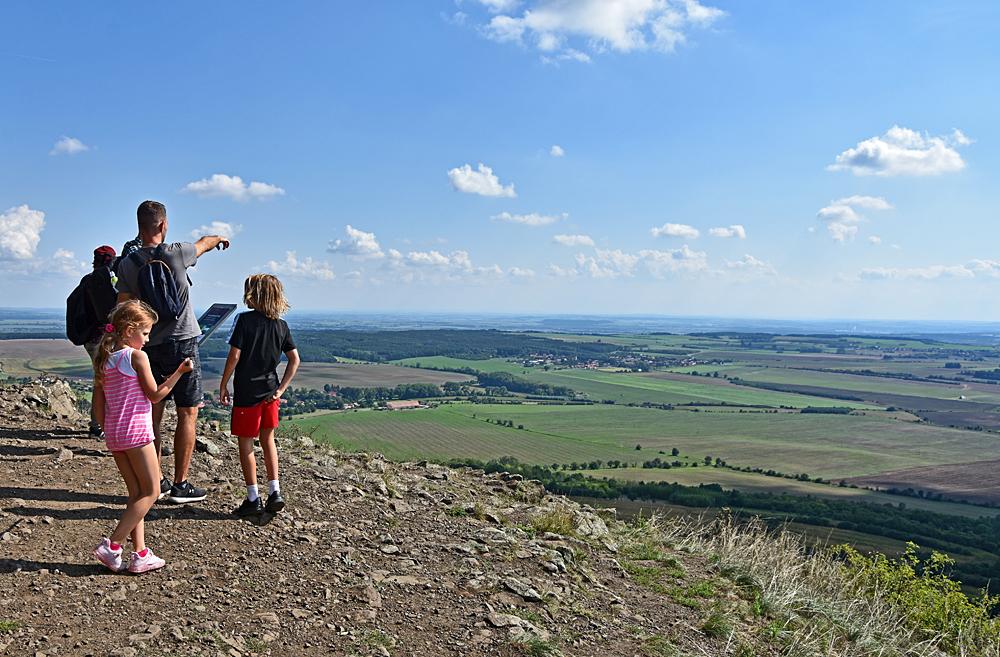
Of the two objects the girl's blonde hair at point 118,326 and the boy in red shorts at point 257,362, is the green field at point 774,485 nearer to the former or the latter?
the boy in red shorts at point 257,362

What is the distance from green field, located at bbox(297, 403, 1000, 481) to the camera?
167ft

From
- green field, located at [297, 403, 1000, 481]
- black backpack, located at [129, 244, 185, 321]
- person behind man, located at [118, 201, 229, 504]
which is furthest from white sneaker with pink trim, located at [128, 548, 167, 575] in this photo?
green field, located at [297, 403, 1000, 481]

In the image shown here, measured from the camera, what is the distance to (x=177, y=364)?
5.88 meters

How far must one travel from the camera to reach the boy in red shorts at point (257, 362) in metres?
5.84

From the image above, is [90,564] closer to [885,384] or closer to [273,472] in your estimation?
[273,472]

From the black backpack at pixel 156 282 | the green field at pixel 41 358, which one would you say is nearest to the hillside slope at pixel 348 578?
Answer: the black backpack at pixel 156 282

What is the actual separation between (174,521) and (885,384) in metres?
125

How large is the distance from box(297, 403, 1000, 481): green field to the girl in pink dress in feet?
119

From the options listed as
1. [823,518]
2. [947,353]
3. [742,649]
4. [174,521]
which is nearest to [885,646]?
[742,649]

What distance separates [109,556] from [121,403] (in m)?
1.16

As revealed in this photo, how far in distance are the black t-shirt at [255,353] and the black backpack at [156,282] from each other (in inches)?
23.4

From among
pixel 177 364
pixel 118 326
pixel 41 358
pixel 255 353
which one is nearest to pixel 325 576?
pixel 255 353

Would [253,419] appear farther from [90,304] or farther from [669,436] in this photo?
[669,436]

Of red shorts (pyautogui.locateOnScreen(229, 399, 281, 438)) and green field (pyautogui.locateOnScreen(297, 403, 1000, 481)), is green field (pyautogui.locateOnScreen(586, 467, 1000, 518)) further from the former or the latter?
red shorts (pyautogui.locateOnScreen(229, 399, 281, 438))
